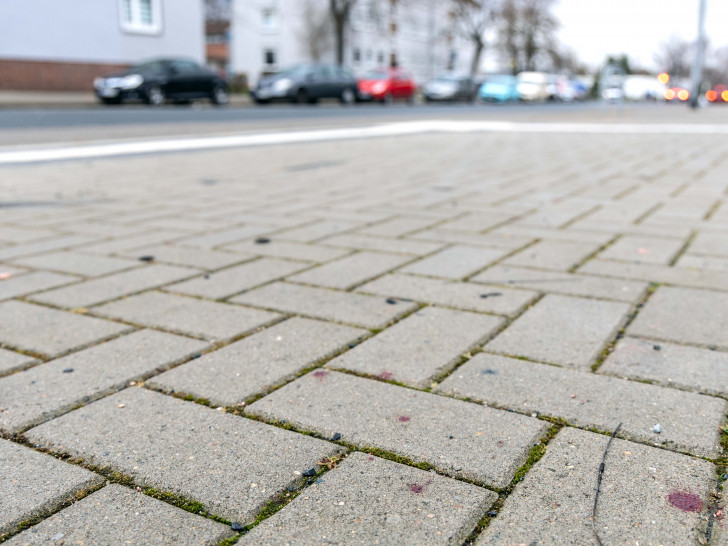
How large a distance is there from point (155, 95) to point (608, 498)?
19127 mm

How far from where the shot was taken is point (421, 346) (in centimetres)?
223

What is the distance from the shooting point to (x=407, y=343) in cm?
227

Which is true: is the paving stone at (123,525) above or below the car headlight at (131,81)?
below

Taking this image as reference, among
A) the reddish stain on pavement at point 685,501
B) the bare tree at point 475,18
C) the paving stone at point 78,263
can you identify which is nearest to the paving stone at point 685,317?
the reddish stain on pavement at point 685,501

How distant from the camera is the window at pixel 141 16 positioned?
24.2 m

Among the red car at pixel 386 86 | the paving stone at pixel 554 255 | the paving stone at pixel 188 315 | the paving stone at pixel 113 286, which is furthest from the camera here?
the red car at pixel 386 86

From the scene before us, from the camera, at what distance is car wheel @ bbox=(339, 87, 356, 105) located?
23922 mm

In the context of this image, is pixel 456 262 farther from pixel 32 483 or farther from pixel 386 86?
pixel 386 86

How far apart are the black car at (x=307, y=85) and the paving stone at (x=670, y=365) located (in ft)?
66.9

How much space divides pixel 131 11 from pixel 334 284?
81.3 feet

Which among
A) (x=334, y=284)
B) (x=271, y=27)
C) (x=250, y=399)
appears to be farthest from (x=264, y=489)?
(x=271, y=27)

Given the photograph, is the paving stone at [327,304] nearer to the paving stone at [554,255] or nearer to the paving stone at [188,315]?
the paving stone at [188,315]

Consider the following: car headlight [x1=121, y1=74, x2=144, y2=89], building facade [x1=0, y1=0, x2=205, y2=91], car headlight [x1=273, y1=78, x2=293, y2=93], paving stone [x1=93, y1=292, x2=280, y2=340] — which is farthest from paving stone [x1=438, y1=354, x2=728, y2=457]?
building facade [x1=0, y1=0, x2=205, y2=91]

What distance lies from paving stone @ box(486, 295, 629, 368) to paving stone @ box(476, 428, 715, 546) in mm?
549
